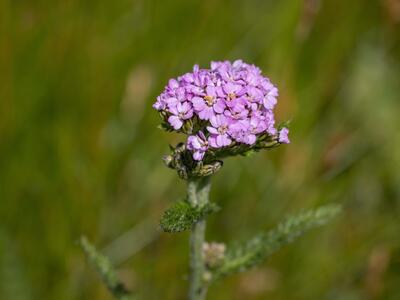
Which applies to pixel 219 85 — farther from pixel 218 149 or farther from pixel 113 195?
pixel 113 195

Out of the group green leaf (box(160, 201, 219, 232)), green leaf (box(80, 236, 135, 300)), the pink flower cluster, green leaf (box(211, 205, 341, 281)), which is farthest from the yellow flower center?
green leaf (box(80, 236, 135, 300))

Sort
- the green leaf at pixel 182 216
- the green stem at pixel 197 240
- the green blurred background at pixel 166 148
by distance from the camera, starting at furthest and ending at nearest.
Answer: the green blurred background at pixel 166 148 → the green stem at pixel 197 240 → the green leaf at pixel 182 216

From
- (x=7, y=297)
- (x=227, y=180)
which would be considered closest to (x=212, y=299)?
(x=227, y=180)

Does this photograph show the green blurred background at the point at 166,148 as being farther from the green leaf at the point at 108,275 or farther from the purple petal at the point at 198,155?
the purple petal at the point at 198,155

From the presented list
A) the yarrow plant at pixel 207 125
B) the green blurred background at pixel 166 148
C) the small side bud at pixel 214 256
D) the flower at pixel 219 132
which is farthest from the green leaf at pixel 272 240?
the green blurred background at pixel 166 148

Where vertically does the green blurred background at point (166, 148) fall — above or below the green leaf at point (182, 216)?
above

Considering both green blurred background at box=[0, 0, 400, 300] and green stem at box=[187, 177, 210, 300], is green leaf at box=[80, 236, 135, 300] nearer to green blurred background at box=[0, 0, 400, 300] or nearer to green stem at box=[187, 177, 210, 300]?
green stem at box=[187, 177, 210, 300]
